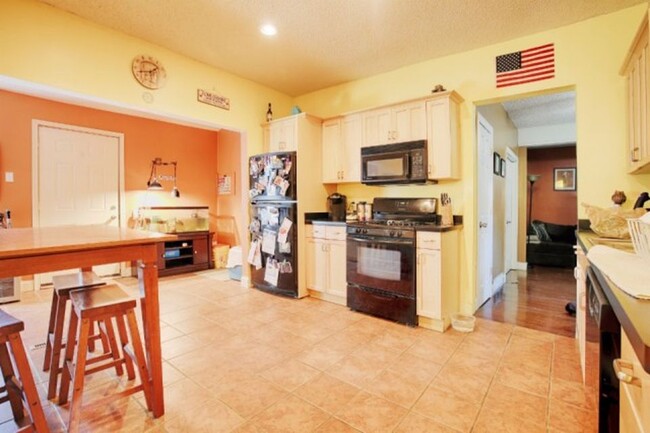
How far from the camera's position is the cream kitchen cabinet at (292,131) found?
3.84m

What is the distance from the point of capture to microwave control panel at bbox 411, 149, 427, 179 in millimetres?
3166

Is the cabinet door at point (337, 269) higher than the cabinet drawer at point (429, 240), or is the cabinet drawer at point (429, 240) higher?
the cabinet drawer at point (429, 240)

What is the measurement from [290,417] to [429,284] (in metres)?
1.70

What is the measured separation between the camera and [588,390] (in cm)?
193

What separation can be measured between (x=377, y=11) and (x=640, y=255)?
2443mm

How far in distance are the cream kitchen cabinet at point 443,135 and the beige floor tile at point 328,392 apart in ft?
6.96

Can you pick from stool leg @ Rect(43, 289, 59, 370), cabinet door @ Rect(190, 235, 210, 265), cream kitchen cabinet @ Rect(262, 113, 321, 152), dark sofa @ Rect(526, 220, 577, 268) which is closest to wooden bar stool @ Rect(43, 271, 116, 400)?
stool leg @ Rect(43, 289, 59, 370)

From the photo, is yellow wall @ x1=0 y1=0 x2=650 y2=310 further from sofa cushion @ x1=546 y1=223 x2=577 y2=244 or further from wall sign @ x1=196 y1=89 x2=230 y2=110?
sofa cushion @ x1=546 y1=223 x2=577 y2=244

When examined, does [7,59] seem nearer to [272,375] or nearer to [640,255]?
[272,375]

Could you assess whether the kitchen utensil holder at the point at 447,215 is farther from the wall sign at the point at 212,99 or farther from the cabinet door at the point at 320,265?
the wall sign at the point at 212,99

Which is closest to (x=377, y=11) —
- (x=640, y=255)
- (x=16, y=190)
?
(x=640, y=255)

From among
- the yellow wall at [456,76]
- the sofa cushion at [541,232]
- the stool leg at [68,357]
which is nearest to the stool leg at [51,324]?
the stool leg at [68,357]

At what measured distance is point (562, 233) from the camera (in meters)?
6.16

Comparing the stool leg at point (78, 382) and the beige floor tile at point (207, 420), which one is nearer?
the stool leg at point (78, 382)
